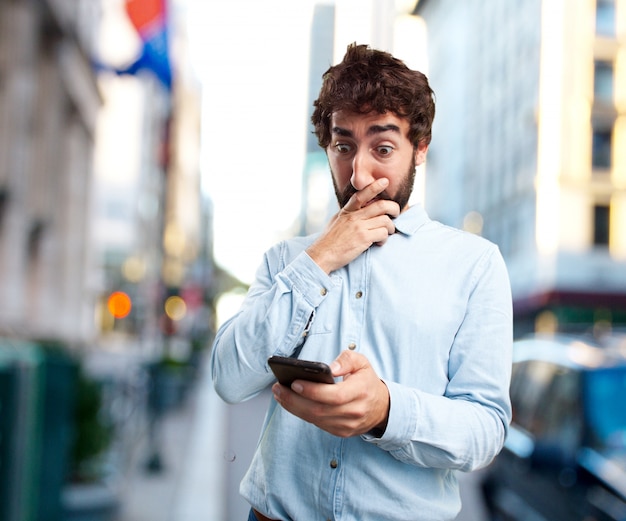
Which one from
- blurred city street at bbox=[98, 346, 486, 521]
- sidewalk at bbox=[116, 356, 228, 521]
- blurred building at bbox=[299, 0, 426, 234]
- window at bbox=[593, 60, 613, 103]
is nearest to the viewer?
blurred building at bbox=[299, 0, 426, 234]

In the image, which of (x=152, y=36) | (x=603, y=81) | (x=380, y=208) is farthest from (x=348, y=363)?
(x=603, y=81)

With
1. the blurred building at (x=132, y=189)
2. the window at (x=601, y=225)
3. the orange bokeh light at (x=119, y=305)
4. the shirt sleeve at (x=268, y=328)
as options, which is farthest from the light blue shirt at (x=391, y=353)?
the blurred building at (x=132, y=189)

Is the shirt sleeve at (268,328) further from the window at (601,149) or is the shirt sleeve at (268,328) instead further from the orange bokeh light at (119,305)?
the orange bokeh light at (119,305)

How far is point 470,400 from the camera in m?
1.69

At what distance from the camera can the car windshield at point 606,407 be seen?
16.0 feet

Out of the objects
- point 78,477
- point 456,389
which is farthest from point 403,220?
point 78,477

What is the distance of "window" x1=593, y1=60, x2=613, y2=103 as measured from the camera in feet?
39.7

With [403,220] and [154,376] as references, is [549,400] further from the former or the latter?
[154,376]

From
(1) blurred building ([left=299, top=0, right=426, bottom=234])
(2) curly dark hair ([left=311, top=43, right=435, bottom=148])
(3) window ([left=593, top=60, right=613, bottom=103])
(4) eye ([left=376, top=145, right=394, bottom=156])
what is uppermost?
(3) window ([left=593, top=60, right=613, bottom=103])

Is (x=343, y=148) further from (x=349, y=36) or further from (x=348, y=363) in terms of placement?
(x=349, y=36)

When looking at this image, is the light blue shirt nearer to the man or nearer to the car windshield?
the man

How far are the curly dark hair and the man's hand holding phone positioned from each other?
53 cm

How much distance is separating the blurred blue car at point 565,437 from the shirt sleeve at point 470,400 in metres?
2.77

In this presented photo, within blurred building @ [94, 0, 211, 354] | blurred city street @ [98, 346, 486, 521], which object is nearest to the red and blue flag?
blurred city street @ [98, 346, 486, 521]
